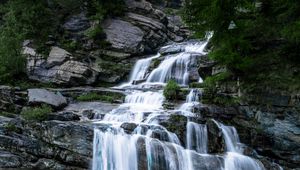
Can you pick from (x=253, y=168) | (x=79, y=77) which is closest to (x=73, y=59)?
(x=79, y=77)

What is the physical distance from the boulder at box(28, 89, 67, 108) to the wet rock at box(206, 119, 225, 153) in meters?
7.04

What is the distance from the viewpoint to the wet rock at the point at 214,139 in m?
15.6

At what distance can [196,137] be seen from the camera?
15.5 meters

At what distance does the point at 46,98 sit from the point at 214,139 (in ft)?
26.2

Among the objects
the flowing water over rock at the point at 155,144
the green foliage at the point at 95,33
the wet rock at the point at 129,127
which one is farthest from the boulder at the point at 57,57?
the wet rock at the point at 129,127

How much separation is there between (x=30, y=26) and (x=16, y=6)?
1.97 m

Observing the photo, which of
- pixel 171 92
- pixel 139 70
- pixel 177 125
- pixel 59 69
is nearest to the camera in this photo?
pixel 177 125

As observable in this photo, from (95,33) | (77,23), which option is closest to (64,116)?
(95,33)

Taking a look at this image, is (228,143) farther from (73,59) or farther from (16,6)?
(16,6)

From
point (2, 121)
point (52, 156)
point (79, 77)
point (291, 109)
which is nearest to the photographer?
point (52, 156)

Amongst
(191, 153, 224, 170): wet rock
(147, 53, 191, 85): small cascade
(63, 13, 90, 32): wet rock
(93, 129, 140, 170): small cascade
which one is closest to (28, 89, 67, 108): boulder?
(93, 129, 140, 170): small cascade

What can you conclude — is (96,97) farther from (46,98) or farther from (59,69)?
(59,69)

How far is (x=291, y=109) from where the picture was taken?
16688 mm

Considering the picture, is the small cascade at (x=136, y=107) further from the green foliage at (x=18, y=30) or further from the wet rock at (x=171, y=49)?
the green foliage at (x=18, y=30)
